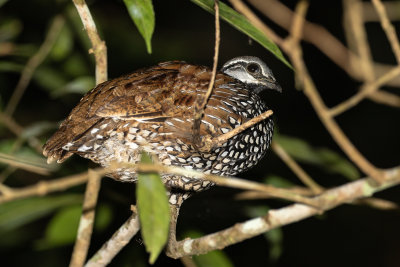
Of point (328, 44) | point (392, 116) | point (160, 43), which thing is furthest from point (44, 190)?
point (392, 116)

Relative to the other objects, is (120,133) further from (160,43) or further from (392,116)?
(392,116)

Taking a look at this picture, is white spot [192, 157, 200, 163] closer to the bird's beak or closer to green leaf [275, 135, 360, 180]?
the bird's beak

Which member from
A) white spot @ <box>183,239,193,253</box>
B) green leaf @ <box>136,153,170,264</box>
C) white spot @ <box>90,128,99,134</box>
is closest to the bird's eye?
white spot @ <box>90,128,99,134</box>

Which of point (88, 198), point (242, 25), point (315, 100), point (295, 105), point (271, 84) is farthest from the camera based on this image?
point (295, 105)

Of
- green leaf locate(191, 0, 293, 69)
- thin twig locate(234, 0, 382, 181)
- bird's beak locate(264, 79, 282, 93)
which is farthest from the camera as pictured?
bird's beak locate(264, 79, 282, 93)

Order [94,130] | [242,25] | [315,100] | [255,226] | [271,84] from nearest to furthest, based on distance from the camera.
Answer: [315,100], [255,226], [242,25], [94,130], [271,84]

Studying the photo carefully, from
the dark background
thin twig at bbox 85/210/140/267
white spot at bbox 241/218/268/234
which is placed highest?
white spot at bbox 241/218/268/234

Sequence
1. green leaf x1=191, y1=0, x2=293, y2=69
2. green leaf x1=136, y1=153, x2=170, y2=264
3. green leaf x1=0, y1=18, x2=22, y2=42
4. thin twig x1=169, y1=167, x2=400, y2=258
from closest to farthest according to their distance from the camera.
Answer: green leaf x1=136, y1=153, x2=170, y2=264 < thin twig x1=169, y1=167, x2=400, y2=258 < green leaf x1=191, y1=0, x2=293, y2=69 < green leaf x1=0, y1=18, x2=22, y2=42

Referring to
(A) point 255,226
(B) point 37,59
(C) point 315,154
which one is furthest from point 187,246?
→ (B) point 37,59

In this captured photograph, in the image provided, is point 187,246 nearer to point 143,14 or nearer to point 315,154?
point 143,14
